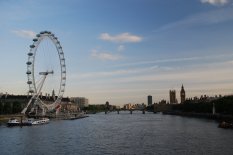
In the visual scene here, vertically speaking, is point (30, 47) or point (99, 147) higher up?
point (30, 47)

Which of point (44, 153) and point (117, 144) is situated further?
point (117, 144)

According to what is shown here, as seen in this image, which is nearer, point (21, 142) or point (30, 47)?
point (21, 142)

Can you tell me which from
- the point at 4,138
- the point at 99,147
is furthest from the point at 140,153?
the point at 4,138

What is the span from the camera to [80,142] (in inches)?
2009

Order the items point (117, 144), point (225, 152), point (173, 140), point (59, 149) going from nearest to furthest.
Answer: point (225, 152) → point (59, 149) → point (117, 144) → point (173, 140)

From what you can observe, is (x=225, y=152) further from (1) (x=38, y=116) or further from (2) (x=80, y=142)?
(1) (x=38, y=116)

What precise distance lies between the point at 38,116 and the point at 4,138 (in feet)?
157

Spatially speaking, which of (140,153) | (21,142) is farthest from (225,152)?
(21,142)

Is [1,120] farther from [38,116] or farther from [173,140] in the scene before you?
[173,140]

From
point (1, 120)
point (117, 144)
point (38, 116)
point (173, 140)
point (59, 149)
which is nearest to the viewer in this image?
point (59, 149)

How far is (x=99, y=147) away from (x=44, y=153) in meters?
6.87

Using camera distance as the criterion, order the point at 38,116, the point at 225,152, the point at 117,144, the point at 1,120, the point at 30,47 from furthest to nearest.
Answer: the point at 38,116, the point at 1,120, the point at 30,47, the point at 117,144, the point at 225,152

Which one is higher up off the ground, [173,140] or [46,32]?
[46,32]

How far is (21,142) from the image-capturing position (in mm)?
51031
